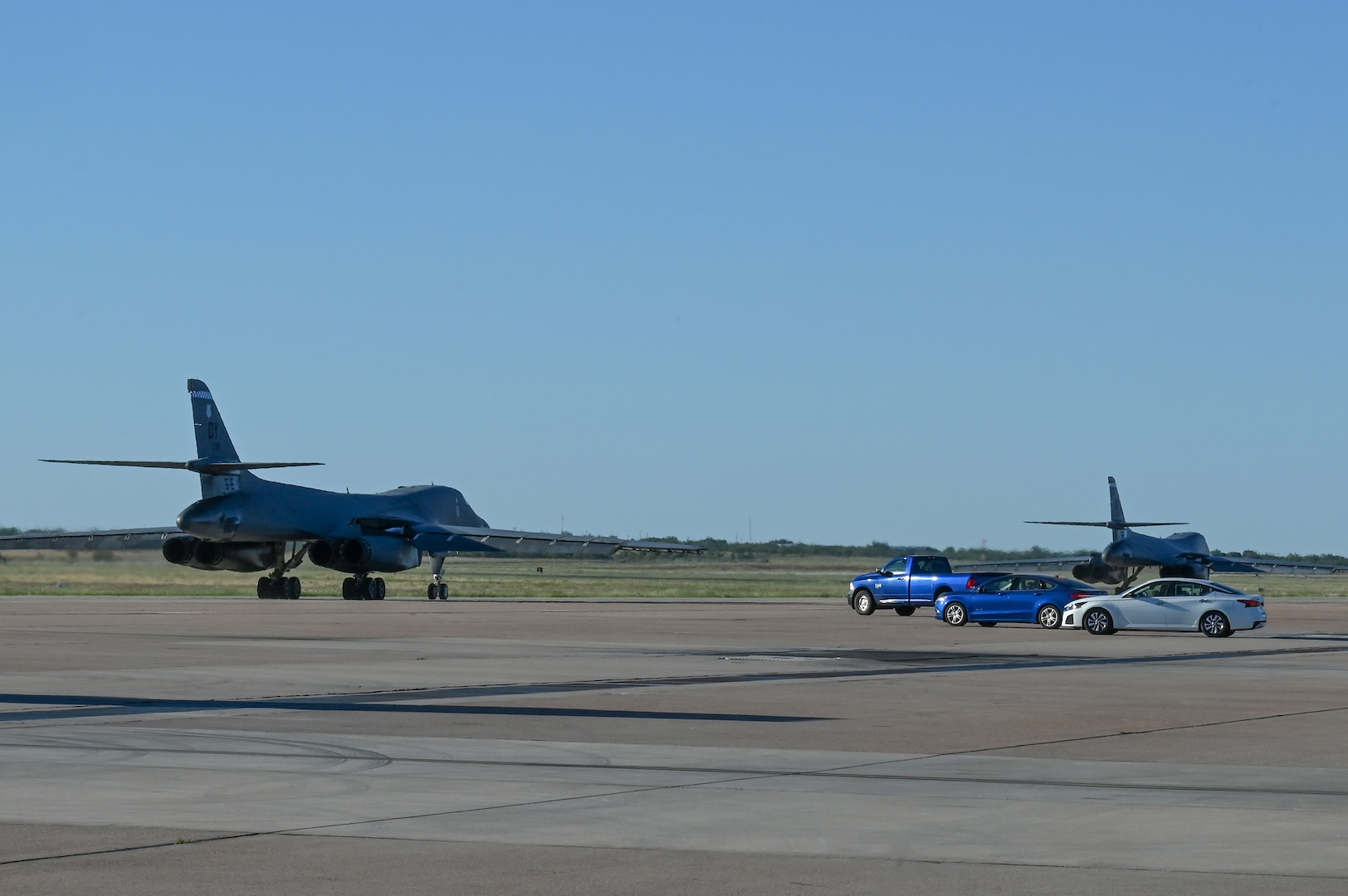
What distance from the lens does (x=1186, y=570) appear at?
8194 cm

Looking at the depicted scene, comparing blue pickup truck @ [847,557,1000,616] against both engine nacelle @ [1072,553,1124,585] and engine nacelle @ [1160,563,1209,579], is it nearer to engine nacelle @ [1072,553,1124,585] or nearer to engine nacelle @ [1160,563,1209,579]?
engine nacelle @ [1072,553,1124,585]

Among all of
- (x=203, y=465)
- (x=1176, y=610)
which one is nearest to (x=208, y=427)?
(x=203, y=465)

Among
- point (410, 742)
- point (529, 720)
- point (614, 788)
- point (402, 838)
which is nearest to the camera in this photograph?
point (402, 838)

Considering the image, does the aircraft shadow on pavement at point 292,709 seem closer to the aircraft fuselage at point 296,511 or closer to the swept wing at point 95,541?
the aircraft fuselage at point 296,511

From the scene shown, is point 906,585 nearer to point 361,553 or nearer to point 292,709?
point 361,553

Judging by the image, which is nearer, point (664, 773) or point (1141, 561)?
point (664, 773)

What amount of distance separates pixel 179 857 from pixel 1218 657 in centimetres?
2225

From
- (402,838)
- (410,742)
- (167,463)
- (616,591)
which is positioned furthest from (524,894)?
(616,591)

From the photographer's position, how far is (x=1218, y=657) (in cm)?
2856

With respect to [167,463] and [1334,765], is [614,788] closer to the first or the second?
[1334,765]

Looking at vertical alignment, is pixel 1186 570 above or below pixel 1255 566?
below

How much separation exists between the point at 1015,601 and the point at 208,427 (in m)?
29.7

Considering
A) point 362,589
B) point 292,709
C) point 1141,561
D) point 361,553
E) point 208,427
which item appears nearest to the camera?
point 292,709

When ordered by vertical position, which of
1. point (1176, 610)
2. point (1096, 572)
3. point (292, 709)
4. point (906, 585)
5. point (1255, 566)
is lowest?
point (292, 709)
